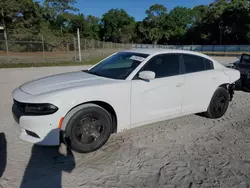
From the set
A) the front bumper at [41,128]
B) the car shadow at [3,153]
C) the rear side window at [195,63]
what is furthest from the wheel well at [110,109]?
the rear side window at [195,63]

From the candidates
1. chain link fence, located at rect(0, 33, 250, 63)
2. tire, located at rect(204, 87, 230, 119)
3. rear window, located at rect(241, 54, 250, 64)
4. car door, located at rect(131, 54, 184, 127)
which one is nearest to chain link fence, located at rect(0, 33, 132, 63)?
chain link fence, located at rect(0, 33, 250, 63)

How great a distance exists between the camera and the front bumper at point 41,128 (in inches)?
125

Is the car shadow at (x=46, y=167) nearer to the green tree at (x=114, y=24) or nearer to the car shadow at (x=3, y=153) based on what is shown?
the car shadow at (x=3, y=153)

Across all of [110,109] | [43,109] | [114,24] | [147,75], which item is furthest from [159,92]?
[114,24]

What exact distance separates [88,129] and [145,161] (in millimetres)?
989

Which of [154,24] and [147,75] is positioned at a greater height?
[154,24]

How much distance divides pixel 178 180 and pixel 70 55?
22.4 meters

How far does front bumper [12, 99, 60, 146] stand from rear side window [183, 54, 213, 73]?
272 cm

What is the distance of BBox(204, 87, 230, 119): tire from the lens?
198 inches

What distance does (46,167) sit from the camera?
3168mm

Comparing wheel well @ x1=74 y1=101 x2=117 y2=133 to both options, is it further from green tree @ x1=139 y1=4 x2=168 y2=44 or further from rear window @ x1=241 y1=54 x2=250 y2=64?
green tree @ x1=139 y1=4 x2=168 y2=44

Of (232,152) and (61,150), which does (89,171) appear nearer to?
(61,150)

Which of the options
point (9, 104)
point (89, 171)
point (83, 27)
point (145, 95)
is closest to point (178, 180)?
point (89, 171)

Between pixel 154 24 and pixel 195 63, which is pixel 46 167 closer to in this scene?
pixel 195 63
